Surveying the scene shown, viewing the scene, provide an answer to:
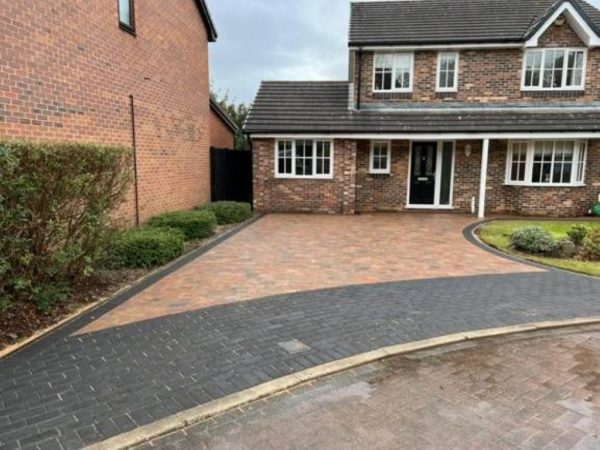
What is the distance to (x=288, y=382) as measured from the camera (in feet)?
13.0

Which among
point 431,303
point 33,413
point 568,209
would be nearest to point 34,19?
point 33,413

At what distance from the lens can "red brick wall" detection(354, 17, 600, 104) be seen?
15.2 meters

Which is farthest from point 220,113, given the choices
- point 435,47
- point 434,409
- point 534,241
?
point 434,409

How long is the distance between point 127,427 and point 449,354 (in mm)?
3041

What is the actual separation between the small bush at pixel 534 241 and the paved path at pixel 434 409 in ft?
17.3

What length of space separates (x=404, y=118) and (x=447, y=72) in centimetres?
232

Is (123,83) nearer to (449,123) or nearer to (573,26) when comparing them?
(449,123)

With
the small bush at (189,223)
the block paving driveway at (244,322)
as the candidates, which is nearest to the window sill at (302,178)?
the small bush at (189,223)

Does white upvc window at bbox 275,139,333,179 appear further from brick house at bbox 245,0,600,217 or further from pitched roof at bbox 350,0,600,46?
pitched roof at bbox 350,0,600,46

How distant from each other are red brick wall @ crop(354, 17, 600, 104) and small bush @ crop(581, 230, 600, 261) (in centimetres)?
777

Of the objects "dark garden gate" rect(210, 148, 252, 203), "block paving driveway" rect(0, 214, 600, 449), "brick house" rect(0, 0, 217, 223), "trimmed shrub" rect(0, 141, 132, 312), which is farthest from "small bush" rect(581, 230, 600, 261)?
"dark garden gate" rect(210, 148, 252, 203)

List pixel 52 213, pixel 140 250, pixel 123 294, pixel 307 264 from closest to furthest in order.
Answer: pixel 52 213
pixel 123 294
pixel 140 250
pixel 307 264

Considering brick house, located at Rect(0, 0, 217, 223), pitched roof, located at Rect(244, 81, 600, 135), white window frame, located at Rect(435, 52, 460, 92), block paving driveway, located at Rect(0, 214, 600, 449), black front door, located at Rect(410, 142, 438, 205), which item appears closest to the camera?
block paving driveway, located at Rect(0, 214, 600, 449)

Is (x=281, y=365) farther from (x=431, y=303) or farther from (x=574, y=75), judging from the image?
(x=574, y=75)
